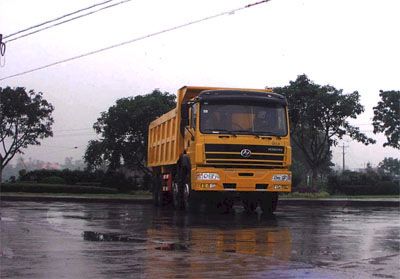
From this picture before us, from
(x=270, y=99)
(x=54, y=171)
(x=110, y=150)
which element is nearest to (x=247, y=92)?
(x=270, y=99)

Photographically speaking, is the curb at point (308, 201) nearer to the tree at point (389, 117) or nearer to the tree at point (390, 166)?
the tree at point (389, 117)

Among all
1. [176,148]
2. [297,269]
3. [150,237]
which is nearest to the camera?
[297,269]

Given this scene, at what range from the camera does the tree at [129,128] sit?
3772 centimetres

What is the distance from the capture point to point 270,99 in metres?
16.8

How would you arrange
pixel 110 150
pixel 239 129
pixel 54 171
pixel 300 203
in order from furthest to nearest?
pixel 54 171 → pixel 110 150 → pixel 300 203 → pixel 239 129

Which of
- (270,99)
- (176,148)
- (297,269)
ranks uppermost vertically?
(270,99)

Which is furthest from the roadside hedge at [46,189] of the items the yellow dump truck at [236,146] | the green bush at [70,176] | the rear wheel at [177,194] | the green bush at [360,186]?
the yellow dump truck at [236,146]

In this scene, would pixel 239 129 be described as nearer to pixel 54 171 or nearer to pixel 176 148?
pixel 176 148

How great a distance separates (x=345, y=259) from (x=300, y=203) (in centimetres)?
1769

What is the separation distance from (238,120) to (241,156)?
1064 mm

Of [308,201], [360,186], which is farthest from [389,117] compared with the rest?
[308,201]

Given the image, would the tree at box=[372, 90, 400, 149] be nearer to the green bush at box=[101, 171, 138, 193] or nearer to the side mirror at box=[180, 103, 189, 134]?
the green bush at box=[101, 171, 138, 193]

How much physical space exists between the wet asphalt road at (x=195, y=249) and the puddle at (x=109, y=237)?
0.06 ft

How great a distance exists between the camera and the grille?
1606cm
